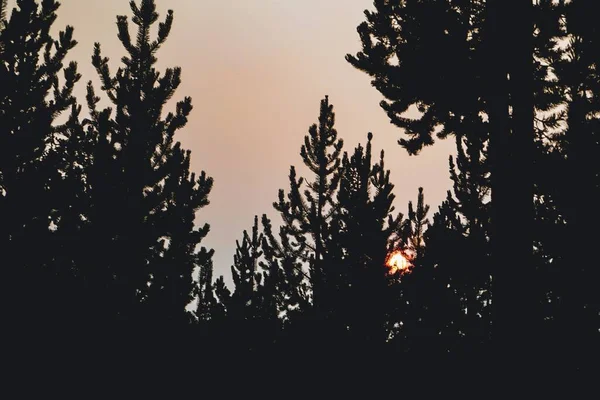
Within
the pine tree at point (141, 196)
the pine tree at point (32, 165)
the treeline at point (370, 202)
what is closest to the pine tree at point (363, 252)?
the treeline at point (370, 202)

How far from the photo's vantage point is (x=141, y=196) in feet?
23.3

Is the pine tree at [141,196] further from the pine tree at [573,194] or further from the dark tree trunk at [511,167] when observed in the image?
the pine tree at [573,194]

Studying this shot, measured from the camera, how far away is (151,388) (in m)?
6.07

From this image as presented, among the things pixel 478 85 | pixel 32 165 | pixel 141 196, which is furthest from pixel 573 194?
pixel 32 165

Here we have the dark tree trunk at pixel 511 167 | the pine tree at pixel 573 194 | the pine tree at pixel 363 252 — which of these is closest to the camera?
the dark tree trunk at pixel 511 167

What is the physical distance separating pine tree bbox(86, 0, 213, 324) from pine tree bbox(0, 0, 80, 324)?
50 cm

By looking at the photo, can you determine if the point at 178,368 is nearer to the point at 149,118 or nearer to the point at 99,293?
the point at 99,293

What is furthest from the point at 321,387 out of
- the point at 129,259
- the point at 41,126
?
the point at 41,126

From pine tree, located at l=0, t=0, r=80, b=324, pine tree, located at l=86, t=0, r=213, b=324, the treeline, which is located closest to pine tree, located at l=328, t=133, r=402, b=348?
the treeline

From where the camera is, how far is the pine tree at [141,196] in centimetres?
627

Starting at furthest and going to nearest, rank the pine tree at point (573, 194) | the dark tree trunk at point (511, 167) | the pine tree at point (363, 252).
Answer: the pine tree at point (363, 252) → the pine tree at point (573, 194) → the dark tree trunk at point (511, 167)

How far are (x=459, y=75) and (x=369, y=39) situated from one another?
93.3 inches

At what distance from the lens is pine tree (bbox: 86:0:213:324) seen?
6.27 m

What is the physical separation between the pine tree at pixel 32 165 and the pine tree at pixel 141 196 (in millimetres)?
505
